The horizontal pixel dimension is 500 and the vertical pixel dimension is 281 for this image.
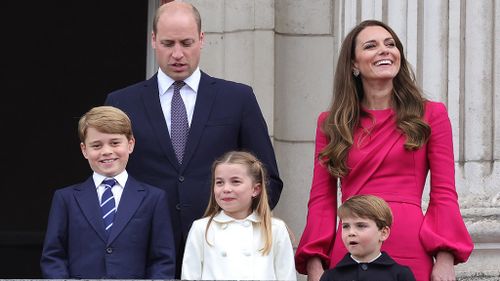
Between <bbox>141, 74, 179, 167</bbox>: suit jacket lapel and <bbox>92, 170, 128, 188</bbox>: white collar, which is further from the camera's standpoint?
<bbox>141, 74, 179, 167</bbox>: suit jacket lapel

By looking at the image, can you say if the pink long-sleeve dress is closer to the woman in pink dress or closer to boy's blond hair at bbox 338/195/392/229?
the woman in pink dress

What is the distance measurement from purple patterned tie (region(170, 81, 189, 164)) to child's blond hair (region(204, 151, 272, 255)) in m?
0.33

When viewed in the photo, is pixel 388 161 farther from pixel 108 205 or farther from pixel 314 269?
pixel 108 205

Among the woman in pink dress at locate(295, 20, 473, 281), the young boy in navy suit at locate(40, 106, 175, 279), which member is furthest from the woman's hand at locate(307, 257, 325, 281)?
the young boy in navy suit at locate(40, 106, 175, 279)

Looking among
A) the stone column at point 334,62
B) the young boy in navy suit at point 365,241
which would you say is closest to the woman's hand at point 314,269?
the young boy in navy suit at point 365,241

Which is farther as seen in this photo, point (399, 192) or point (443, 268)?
point (399, 192)

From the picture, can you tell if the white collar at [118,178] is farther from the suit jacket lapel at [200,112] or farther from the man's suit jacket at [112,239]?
the suit jacket lapel at [200,112]

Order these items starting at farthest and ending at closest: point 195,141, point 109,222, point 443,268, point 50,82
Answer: point 50,82, point 195,141, point 109,222, point 443,268

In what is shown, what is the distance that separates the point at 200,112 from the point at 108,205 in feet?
1.97

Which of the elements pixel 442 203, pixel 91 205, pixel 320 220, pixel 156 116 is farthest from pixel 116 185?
pixel 442 203

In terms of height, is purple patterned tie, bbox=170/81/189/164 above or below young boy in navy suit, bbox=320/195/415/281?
above

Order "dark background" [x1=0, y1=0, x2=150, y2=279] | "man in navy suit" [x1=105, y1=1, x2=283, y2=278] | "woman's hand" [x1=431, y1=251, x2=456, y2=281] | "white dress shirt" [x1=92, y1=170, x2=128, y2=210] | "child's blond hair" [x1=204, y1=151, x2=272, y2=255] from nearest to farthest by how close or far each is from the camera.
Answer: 1. "woman's hand" [x1=431, y1=251, x2=456, y2=281]
2. "child's blond hair" [x1=204, y1=151, x2=272, y2=255]
3. "white dress shirt" [x1=92, y1=170, x2=128, y2=210]
4. "man in navy suit" [x1=105, y1=1, x2=283, y2=278]
5. "dark background" [x1=0, y1=0, x2=150, y2=279]

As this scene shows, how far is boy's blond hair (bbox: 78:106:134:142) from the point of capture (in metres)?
6.35

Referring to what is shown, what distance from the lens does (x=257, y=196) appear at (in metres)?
6.36
